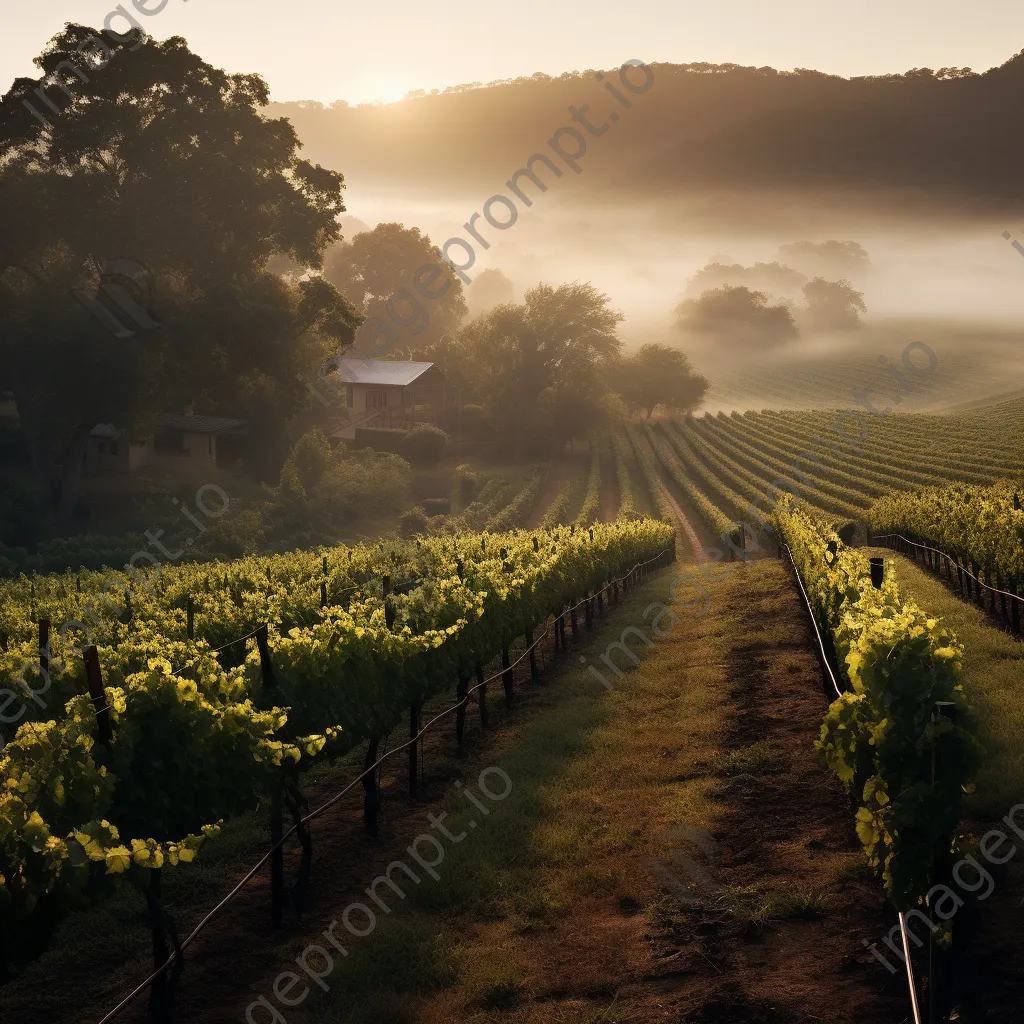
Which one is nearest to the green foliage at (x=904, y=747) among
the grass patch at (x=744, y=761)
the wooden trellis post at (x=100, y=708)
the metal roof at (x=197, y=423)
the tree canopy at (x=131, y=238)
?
the grass patch at (x=744, y=761)

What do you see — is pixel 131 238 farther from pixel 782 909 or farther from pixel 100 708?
pixel 782 909

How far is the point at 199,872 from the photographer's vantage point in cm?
1022

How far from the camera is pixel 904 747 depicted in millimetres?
7668

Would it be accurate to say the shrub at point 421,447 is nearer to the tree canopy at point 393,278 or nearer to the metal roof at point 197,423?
the metal roof at point 197,423

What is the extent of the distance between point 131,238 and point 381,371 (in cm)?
3112

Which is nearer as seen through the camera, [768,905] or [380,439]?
[768,905]

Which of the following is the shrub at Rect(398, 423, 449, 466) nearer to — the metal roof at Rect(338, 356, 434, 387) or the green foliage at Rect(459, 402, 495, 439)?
the metal roof at Rect(338, 356, 434, 387)

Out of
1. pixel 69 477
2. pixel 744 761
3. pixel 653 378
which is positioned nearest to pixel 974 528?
pixel 744 761

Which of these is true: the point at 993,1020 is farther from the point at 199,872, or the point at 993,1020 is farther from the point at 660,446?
the point at 660,446

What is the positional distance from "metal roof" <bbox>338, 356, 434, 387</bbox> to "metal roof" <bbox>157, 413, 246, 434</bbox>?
18746 mm

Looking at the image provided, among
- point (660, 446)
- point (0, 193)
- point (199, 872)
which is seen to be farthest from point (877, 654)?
point (660, 446)

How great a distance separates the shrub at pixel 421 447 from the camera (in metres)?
62.8

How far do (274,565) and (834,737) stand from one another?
18.9 metres

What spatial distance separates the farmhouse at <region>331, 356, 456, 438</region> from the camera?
69562mm
